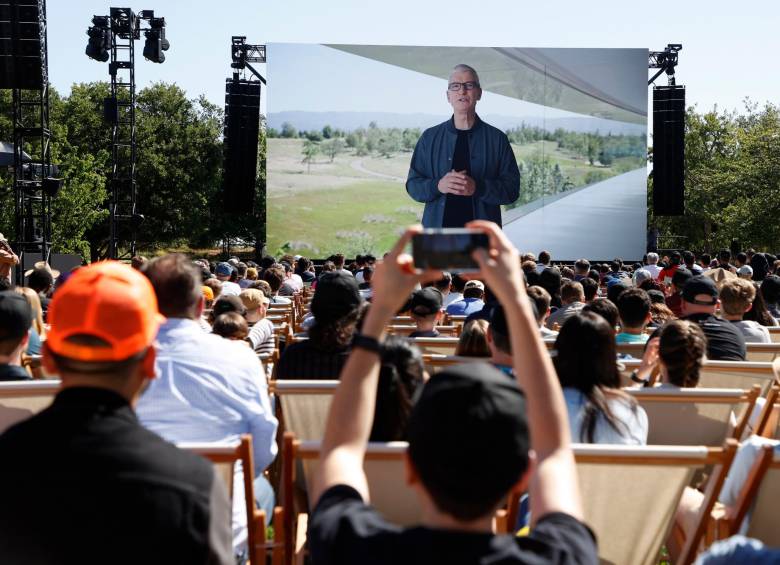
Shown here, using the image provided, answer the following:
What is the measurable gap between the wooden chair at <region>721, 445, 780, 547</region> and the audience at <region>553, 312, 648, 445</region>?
0.47 metres

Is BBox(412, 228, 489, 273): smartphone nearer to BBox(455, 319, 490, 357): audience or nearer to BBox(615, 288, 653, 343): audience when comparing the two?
BBox(455, 319, 490, 357): audience

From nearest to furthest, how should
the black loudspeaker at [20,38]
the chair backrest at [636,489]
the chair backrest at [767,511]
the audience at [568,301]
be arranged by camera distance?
the chair backrest at [636,489], the chair backrest at [767,511], the audience at [568,301], the black loudspeaker at [20,38]

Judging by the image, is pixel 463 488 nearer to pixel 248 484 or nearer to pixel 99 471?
pixel 99 471

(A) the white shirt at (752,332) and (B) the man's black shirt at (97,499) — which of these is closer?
(B) the man's black shirt at (97,499)

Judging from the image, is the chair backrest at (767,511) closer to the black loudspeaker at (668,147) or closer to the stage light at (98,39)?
the stage light at (98,39)

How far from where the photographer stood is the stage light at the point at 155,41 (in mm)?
18109

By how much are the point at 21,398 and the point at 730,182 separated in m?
32.2

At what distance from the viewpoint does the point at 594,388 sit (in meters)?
3.07

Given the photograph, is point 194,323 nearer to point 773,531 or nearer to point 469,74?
point 773,531

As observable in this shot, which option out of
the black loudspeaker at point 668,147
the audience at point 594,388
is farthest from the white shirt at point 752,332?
the black loudspeaker at point 668,147

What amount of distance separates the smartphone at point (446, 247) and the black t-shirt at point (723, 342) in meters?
3.63

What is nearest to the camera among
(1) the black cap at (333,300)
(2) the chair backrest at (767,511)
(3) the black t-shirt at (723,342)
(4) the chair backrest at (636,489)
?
(4) the chair backrest at (636,489)

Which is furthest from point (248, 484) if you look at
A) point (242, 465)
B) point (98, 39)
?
point (98, 39)

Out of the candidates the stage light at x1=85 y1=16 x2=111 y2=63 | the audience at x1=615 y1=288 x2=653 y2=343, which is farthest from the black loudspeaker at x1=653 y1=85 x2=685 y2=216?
the audience at x1=615 y1=288 x2=653 y2=343
